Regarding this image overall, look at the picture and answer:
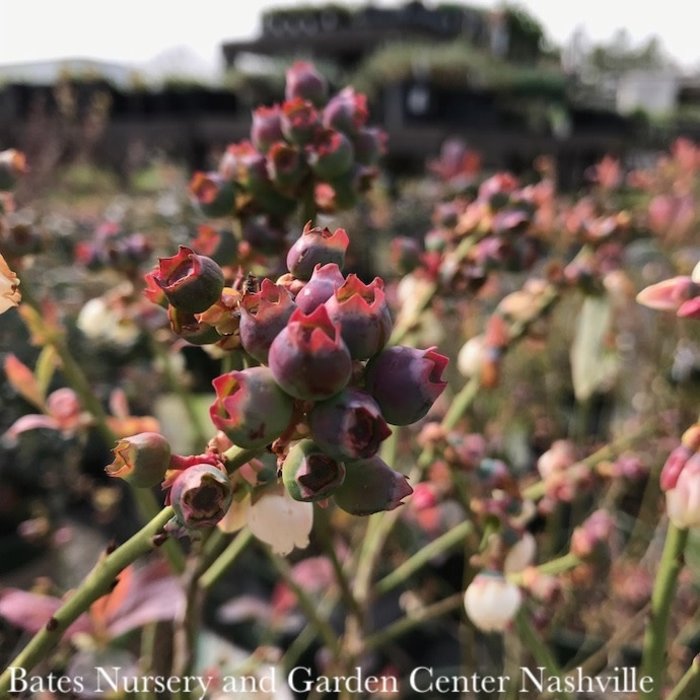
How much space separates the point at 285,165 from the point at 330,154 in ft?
0.09

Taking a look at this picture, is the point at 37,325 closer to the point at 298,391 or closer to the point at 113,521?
the point at 298,391

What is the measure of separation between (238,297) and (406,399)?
0.08 metres

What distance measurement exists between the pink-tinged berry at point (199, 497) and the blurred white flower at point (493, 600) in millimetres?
220

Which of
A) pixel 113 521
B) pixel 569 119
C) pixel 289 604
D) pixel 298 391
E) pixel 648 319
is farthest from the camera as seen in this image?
pixel 569 119

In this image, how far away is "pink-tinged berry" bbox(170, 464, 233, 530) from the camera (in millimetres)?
216

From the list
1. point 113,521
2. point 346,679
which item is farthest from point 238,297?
point 113,521

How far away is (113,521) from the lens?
3.92 feet

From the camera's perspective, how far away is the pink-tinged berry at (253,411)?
21cm

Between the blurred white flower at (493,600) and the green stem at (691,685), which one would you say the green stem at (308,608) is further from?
the green stem at (691,685)

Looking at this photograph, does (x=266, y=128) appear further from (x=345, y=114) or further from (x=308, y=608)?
(x=308, y=608)

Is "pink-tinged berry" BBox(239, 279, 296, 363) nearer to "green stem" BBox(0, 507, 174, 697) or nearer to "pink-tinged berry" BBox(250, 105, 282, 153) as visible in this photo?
"green stem" BBox(0, 507, 174, 697)

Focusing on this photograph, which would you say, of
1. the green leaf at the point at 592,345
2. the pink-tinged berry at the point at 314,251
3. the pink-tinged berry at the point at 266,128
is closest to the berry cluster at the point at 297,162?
the pink-tinged berry at the point at 266,128

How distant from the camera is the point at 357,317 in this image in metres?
0.21

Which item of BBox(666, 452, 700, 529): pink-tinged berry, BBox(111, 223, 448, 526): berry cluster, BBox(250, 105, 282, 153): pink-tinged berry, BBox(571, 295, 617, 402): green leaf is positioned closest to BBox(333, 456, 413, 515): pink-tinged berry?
BBox(111, 223, 448, 526): berry cluster
